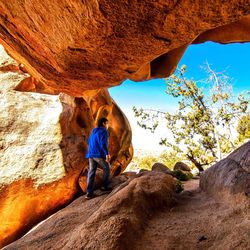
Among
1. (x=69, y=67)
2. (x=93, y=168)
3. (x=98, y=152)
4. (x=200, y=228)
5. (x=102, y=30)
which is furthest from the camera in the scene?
(x=93, y=168)

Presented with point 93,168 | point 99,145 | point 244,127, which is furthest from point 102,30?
point 244,127

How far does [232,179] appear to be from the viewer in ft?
15.6

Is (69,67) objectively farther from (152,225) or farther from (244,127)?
(244,127)

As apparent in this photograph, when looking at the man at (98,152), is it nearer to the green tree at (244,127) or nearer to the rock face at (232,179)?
the rock face at (232,179)

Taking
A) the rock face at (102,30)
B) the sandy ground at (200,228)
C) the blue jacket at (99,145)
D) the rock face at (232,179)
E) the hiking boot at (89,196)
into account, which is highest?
the rock face at (102,30)

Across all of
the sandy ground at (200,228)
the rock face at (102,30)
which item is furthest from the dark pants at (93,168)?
the sandy ground at (200,228)

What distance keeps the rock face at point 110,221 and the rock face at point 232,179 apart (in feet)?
3.37

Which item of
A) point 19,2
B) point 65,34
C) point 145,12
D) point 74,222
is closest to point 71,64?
point 65,34

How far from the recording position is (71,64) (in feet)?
15.8

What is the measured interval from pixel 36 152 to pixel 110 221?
5.25 m

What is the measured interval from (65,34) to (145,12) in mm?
1422

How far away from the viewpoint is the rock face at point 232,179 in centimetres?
430

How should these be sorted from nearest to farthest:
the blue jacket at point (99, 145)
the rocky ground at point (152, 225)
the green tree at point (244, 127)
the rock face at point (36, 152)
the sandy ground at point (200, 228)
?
the sandy ground at point (200, 228)
the rocky ground at point (152, 225)
the blue jacket at point (99, 145)
the rock face at point (36, 152)
the green tree at point (244, 127)

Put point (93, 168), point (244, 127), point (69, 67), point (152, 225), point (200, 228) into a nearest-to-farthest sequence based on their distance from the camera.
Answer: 1. point (200, 228)
2. point (152, 225)
3. point (69, 67)
4. point (93, 168)
5. point (244, 127)
